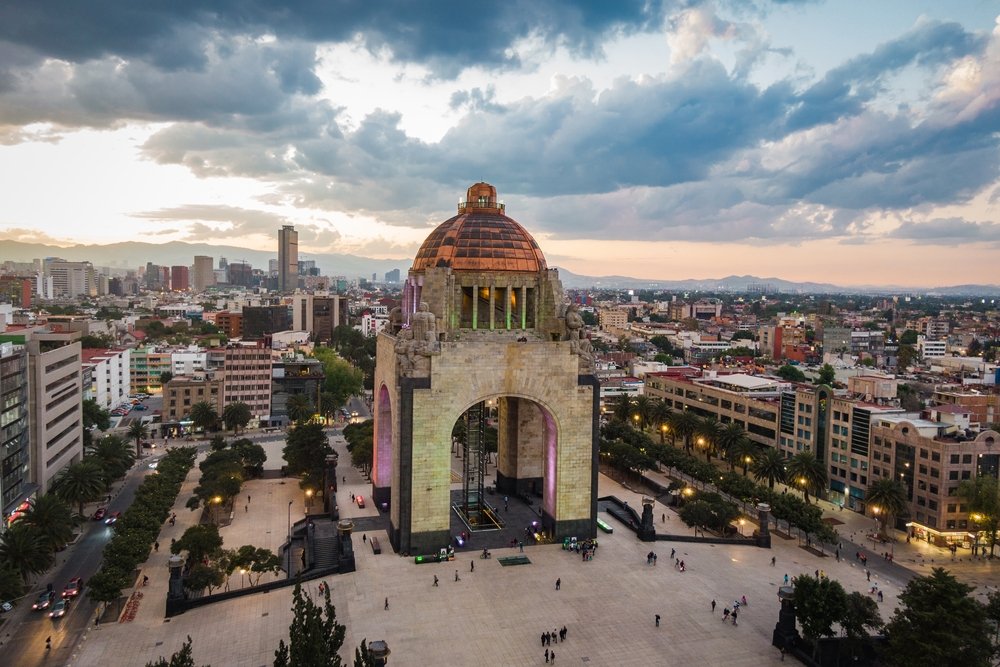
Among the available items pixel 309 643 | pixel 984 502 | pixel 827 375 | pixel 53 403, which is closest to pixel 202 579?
pixel 309 643

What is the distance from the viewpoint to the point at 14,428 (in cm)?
5359

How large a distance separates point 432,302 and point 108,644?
1049 inches

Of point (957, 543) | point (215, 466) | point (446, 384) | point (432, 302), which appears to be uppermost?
point (432, 302)

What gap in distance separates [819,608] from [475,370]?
23331mm

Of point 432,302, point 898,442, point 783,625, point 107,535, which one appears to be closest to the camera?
point 783,625

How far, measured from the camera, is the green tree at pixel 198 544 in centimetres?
4206

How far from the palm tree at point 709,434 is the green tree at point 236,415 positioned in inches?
2211

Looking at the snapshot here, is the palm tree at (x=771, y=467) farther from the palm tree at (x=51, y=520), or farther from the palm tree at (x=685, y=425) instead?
the palm tree at (x=51, y=520)

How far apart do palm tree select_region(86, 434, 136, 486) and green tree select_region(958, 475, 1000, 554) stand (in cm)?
6991

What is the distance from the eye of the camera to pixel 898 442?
192 feet

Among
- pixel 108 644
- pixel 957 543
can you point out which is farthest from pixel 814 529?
pixel 108 644

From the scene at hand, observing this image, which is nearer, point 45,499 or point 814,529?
point 45,499

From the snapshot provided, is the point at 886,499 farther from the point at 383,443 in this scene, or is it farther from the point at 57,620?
the point at 57,620

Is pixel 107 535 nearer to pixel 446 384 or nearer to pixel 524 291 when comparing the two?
pixel 446 384
